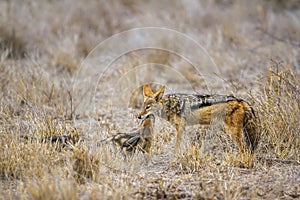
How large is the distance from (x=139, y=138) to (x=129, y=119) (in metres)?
1.36

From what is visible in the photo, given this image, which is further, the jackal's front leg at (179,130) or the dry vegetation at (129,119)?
the jackal's front leg at (179,130)

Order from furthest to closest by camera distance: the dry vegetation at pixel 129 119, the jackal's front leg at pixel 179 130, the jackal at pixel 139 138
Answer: the jackal's front leg at pixel 179 130, the jackal at pixel 139 138, the dry vegetation at pixel 129 119

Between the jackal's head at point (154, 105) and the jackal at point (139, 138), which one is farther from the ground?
the jackal's head at point (154, 105)

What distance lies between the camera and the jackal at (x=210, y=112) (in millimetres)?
5129

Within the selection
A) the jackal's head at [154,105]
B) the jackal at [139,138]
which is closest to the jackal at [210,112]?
the jackal's head at [154,105]

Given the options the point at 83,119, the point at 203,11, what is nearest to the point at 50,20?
the point at 203,11

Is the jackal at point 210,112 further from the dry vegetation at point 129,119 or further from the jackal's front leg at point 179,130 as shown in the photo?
the dry vegetation at point 129,119

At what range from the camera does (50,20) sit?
38.9 feet

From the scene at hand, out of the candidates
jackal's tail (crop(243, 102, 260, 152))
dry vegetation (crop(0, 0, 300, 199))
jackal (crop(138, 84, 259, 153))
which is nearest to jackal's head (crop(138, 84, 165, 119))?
jackal (crop(138, 84, 259, 153))

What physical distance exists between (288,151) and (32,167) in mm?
2626

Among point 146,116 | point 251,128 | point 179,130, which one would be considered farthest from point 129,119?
point 251,128

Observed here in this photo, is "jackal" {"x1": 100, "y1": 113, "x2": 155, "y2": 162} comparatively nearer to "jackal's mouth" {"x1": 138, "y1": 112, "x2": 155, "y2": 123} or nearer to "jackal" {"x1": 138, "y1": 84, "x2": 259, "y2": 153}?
"jackal's mouth" {"x1": 138, "y1": 112, "x2": 155, "y2": 123}

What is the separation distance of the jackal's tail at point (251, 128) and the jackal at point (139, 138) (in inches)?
41.0

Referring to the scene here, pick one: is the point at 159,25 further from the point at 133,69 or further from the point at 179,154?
the point at 179,154
